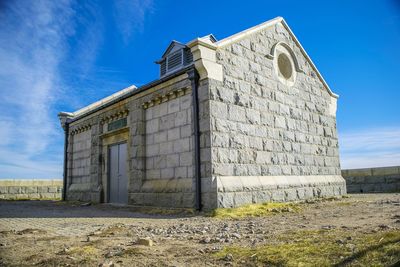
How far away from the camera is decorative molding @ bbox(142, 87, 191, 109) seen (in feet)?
29.1

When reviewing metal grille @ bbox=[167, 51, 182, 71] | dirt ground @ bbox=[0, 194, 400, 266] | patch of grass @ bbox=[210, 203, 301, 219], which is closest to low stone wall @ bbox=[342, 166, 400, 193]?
patch of grass @ bbox=[210, 203, 301, 219]

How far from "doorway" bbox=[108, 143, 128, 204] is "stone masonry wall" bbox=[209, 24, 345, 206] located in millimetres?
4433

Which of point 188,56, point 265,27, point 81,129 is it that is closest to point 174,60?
point 188,56

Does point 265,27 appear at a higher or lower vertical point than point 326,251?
higher

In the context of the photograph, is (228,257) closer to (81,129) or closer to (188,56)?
(188,56)

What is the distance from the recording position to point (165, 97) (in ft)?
31.1

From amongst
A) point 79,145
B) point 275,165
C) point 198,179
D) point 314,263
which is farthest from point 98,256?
point 79,145

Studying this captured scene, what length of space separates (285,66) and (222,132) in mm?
5019

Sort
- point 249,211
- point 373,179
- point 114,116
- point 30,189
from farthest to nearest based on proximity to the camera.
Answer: point 30,189 < point 373,179 < point 114,116 < point 249,211

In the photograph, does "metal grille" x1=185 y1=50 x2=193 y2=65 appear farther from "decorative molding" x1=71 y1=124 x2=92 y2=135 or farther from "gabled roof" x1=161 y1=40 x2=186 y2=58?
"decorative molding" x1=71 y1=124 x2=92 y2=135

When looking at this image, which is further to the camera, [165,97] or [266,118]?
[266,118]

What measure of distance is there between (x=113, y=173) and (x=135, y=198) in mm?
2198

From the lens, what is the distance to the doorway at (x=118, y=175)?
11.0m

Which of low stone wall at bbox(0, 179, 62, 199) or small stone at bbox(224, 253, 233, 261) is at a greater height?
low stone wall at bbox(0, 179, 62, 199)
